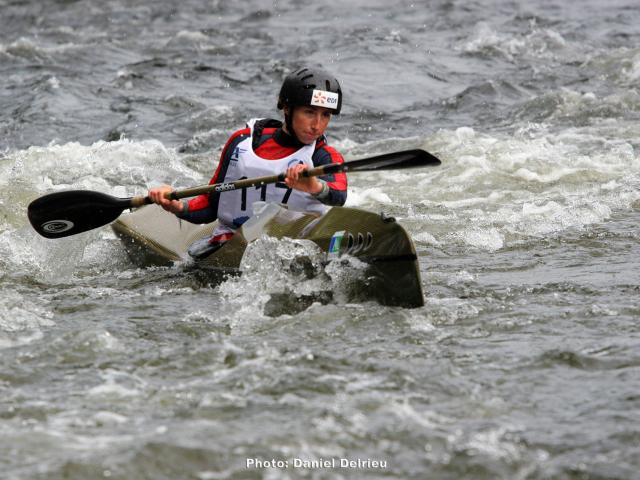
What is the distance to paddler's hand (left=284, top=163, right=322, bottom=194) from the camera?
203 inches

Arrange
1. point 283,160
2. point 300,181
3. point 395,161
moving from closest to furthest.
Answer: point 395,161 < point 300,181 < point 283,160

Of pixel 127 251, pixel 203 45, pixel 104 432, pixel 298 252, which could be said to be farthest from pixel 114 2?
pixel 104 432

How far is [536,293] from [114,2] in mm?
17140

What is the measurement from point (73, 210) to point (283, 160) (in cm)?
132

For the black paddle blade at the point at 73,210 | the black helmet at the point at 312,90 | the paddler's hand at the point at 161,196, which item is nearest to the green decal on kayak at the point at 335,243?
the black helmet at the point at 312,90

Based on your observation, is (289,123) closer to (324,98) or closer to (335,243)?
(324,98)

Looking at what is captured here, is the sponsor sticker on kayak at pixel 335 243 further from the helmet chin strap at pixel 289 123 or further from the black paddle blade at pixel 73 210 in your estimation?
the black paddle blade at pixel 73 210

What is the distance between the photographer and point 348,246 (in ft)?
16.8

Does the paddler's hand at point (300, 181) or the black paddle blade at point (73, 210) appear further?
the black paddle blade at point (73, 210)

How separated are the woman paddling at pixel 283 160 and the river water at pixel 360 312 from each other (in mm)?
401

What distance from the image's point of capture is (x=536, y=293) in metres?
5.36

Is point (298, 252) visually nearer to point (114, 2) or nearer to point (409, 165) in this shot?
point (409, 165)

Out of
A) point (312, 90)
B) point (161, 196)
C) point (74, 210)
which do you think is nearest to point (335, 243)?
point (312, 90)

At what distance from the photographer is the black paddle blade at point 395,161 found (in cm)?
489
